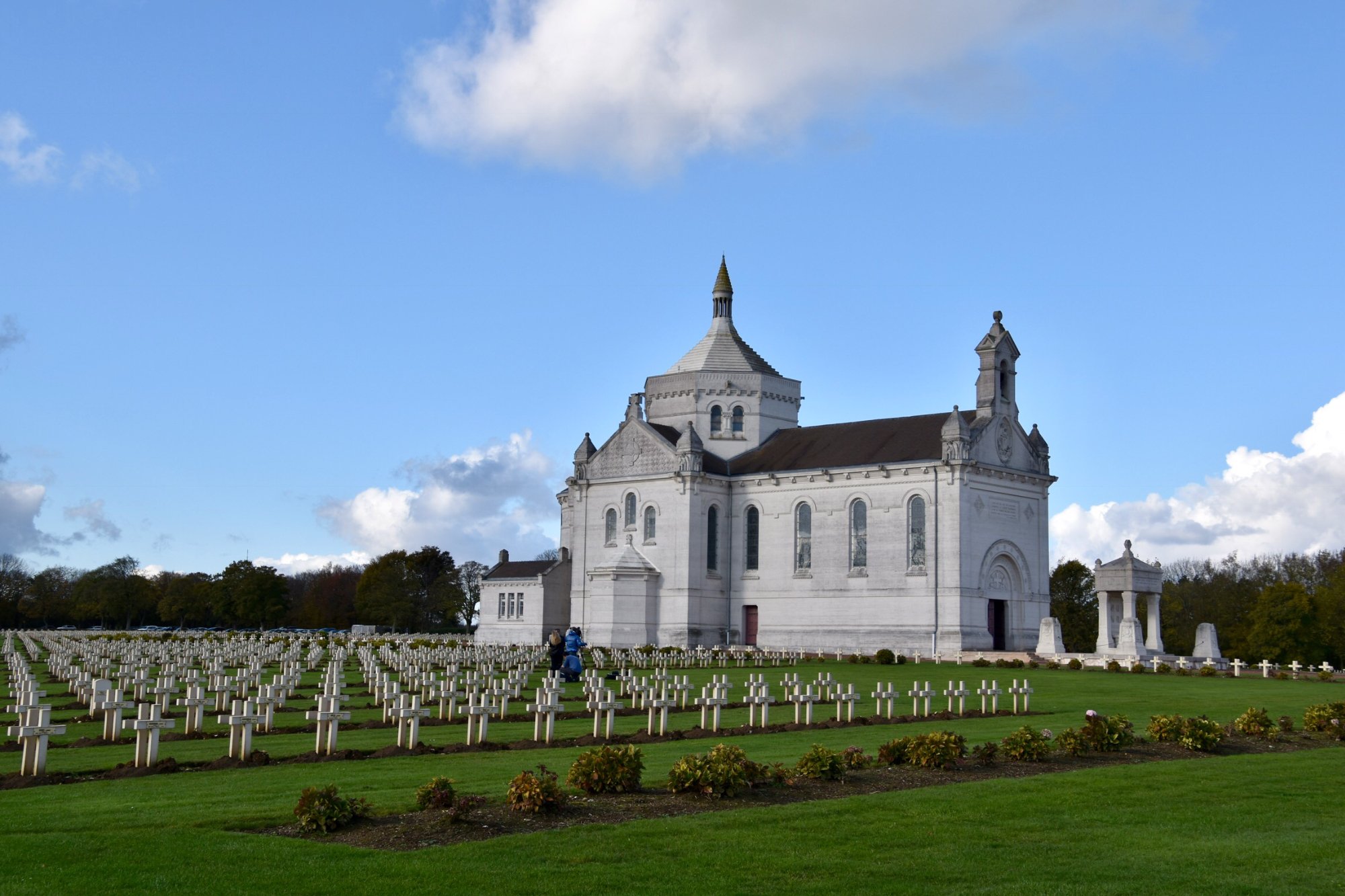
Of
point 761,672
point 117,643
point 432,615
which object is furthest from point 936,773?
point 432,615

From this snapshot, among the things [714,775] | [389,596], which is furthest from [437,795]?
[389,596]

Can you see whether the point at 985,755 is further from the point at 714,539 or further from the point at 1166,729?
the point at 714,539

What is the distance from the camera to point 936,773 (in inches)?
649

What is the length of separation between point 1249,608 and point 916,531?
89.7 ft

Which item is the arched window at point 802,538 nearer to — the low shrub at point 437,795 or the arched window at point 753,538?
the arched window at point 753,538

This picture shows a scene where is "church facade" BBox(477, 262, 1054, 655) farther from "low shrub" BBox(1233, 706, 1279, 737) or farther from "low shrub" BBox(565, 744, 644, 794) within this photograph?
"low shrub" BBox(565, 744, 644, 794)

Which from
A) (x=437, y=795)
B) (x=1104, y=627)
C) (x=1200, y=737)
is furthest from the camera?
(x=1104, y=627)

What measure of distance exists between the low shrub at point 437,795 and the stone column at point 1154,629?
49.3 m

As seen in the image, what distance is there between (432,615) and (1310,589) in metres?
76.9

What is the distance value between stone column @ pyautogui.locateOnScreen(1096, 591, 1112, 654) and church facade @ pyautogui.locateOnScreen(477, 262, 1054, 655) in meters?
6.38

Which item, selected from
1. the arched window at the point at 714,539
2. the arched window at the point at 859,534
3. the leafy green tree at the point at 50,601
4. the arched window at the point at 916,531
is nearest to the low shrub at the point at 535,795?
the arched window at the point at 916,531

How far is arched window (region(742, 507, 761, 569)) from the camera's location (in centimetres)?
7175

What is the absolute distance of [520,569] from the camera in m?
80.8

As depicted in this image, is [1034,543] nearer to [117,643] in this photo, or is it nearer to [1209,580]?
[1209,580]
